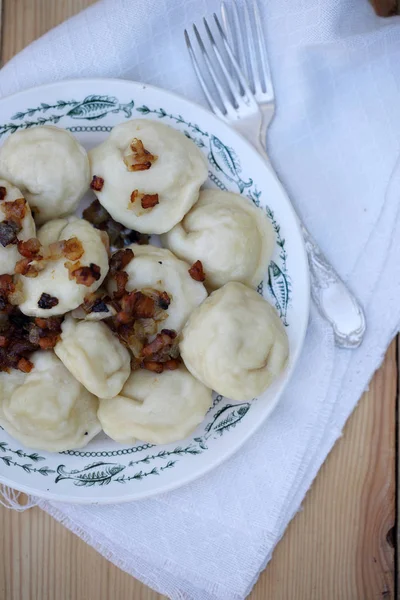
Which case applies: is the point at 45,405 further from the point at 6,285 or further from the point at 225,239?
the point at 225,239

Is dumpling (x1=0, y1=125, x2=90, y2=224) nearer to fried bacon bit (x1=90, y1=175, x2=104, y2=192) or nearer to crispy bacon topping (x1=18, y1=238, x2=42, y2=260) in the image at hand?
fried bacon bit (x1=90, y1=175, x2=104, y2=192)

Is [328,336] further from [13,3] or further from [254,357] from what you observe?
[13,3]

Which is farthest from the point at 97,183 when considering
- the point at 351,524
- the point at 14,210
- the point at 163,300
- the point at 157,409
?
the point at 351,524

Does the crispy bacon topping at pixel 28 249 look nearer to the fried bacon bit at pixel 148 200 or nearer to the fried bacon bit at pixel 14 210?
the fried bacon bit at pixel 14 210

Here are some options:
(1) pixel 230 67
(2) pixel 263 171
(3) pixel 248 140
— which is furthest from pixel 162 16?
(2) pixel 263 171

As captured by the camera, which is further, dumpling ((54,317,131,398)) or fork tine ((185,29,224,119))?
fork tine ((185,29,224,119))

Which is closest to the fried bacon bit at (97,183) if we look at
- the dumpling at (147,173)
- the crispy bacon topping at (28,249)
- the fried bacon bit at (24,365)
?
the dumpling at (147,173)

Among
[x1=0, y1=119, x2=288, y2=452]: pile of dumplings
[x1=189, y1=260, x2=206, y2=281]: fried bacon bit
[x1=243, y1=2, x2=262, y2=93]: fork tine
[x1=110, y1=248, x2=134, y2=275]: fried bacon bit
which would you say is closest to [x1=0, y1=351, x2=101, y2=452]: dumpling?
[x1=0, y1=119, x2=288, y2=452]: pile of dumplings
